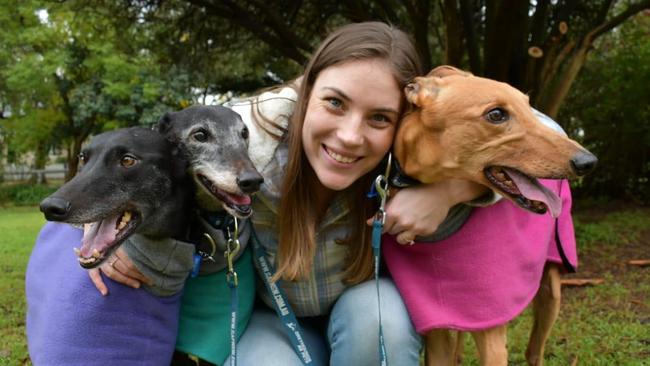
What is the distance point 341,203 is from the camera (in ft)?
7.25

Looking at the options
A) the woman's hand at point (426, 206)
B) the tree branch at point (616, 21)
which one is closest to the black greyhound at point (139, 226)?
the woman's hand at point (426, 206)

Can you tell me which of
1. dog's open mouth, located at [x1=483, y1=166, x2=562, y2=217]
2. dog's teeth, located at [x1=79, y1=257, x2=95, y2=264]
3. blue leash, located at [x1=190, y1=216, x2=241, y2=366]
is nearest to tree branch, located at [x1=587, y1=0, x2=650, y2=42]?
dog's open mouth, located at [x1=483, y1=166, x2=562, y2=217]

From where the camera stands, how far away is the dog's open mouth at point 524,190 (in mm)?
1744

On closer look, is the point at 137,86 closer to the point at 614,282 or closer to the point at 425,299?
the point at 614,282

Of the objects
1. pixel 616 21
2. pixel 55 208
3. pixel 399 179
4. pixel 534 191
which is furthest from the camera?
pixel 616 21

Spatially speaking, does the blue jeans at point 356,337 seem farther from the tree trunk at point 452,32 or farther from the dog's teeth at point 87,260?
the tree trunk at point 452,32

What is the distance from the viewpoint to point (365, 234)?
2.20m

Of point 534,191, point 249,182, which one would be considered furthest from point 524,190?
point 249,182

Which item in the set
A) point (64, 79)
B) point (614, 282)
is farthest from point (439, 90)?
point (64, 79)

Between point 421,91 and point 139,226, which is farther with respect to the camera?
point 421,91

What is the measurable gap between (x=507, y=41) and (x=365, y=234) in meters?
3.77

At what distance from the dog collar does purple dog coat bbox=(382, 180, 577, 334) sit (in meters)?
0.23

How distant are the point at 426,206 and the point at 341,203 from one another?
1.21 ft

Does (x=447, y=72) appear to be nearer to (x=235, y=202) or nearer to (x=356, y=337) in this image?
(x=235, y=202)
